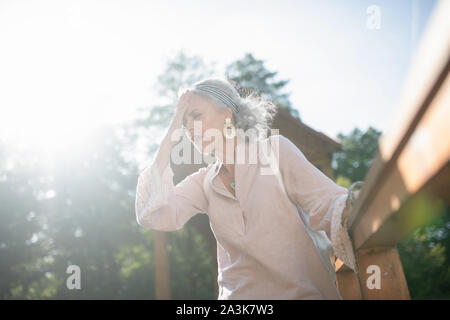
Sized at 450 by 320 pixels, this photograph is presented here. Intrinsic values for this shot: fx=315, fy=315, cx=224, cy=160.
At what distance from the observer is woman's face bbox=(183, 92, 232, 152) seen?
1.73 m

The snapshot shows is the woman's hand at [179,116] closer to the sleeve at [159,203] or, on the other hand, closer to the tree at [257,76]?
the sleeve at [159,203]

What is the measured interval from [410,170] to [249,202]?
1003mm

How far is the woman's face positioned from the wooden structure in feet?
2.97

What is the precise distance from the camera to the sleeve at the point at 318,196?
112 cm

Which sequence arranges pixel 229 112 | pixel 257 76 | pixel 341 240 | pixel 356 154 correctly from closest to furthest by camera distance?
1. pixel 341 240
2. pixel 229 112
3. pixel 257 76
4. pixel 356 154

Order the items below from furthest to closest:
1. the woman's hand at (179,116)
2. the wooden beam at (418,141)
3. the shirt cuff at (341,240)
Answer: the woman's hand at (179,116) → the shirt cuff at (341,240) → the wooden beam at (418,141)

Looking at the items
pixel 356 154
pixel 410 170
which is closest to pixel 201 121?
pixel 410 170

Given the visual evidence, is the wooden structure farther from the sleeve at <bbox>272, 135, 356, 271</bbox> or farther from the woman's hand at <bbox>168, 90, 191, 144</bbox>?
the woman's hand at <bbox>168, 90, 191, 144</bbox>

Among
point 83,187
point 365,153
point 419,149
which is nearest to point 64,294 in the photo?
point 83,187

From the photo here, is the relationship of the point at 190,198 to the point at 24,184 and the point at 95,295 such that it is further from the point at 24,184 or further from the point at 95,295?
the point at 24,184

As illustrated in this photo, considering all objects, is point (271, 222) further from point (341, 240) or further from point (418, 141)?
point (418, 141)

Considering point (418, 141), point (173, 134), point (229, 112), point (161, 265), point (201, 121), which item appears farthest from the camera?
point (161, 265)

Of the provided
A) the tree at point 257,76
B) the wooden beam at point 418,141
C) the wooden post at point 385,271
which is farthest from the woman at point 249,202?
the tree at point 257,76

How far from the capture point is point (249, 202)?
5.05 feet
